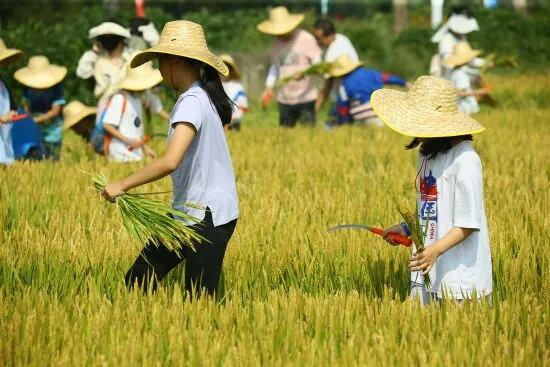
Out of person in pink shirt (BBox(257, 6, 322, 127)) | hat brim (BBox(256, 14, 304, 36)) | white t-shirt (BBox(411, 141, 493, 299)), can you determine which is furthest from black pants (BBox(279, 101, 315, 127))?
white t-shirt (BBox(411, 141, 493, 299))

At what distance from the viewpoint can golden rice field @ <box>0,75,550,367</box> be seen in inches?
148

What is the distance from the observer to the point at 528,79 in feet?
63.2

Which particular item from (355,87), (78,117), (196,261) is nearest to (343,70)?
(355,87)

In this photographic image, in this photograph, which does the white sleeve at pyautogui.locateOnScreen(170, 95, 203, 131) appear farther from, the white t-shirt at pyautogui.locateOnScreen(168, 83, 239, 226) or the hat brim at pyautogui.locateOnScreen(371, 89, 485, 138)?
the hat brim at pyautogui.locateOnScreen(371, 89, 485, 138)

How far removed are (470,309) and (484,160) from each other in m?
4.93

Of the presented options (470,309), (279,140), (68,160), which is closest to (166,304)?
(470,309)

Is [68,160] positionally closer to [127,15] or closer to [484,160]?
[484,160]

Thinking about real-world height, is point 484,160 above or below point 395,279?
above

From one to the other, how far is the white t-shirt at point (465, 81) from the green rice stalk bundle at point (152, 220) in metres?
7.64

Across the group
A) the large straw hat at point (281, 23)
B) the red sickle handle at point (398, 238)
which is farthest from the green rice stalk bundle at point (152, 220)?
the large straw hat at point (281, 23)

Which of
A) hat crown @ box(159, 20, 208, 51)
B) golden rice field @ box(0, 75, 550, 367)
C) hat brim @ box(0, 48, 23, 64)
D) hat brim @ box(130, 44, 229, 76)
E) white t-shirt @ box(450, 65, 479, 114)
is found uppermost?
white t-shirt @ box(450, 65, 479, 114)

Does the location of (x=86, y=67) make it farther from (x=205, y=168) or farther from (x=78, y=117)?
(x=205, y=168)

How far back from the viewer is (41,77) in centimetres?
889

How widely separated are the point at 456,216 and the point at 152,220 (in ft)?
3.61
